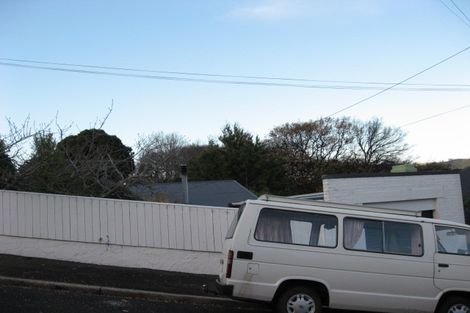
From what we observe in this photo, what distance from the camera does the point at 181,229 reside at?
1209cm

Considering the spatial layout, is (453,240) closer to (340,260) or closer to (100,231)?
(340,260)

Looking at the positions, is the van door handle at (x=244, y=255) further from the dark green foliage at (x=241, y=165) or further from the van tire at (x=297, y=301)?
the dark green foliage at (x=241, y=165)

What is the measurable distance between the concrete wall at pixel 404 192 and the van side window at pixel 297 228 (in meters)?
7.29

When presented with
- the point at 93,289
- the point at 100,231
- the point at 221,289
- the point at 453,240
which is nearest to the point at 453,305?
the point at 453,240

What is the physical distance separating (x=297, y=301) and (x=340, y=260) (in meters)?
0.88

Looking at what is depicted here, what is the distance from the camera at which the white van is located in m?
7.77

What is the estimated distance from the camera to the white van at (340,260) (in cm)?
777

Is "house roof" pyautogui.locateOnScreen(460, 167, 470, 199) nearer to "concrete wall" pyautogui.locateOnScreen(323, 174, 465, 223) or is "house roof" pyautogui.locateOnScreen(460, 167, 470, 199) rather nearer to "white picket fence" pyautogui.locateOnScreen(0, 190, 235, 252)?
"concrete wall" pyautogui.locateOnScreen(323, 174, 465, 223)

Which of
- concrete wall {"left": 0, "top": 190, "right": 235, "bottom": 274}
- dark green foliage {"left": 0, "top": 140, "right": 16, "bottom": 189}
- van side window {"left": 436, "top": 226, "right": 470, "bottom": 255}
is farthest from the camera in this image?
dark green foliage {"left": 0, "top": 140, "right": 16, "bottom": 189}

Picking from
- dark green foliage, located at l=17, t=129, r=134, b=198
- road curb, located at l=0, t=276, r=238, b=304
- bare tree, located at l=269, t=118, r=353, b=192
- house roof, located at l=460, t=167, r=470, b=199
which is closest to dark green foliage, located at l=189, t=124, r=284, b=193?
bare tree, located at l=269, t=118, r=353, b=192

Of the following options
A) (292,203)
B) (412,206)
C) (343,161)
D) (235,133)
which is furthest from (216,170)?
(292,203)

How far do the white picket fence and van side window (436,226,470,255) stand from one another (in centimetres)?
567

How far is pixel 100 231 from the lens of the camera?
12.0 meters

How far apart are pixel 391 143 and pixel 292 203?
54.6 meters
